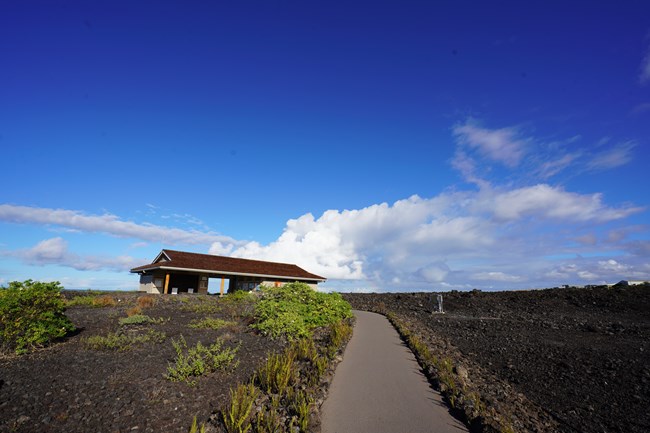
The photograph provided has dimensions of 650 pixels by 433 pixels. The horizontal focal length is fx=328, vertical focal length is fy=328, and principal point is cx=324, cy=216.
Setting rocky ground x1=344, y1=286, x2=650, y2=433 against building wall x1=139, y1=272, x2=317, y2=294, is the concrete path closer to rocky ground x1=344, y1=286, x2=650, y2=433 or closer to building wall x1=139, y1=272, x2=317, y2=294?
rocky ground x1=344, y1=286, x2=650, y2=433

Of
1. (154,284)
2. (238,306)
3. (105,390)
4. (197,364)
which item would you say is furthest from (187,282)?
(105,390)

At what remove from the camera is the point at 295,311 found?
14.4 m

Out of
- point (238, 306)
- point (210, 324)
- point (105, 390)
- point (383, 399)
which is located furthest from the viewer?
point (238, 306)

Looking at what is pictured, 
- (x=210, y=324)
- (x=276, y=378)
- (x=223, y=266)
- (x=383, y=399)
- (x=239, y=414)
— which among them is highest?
(x=223, y=266)

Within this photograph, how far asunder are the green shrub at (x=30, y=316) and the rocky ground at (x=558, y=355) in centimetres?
1181

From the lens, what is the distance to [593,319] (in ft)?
64.2

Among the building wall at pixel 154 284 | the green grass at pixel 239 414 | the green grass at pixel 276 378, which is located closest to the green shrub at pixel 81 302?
the building wall at pixel 154 284

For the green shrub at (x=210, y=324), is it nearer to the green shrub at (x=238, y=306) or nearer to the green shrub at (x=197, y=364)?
the green shrub at (x=238, y=306)

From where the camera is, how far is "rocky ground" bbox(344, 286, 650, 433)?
7527 mm

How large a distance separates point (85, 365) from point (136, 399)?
9.08 feet

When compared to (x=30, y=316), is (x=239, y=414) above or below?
below

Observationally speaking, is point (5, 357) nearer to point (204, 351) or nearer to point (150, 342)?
point (150, 342)

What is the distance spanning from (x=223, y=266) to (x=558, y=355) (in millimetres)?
28431

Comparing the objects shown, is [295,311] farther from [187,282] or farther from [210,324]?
[187,282]
